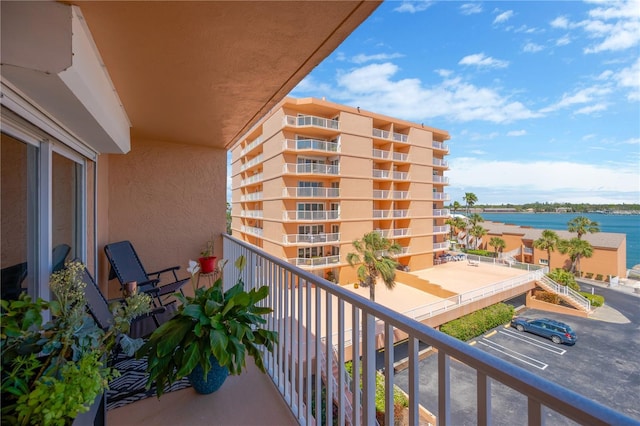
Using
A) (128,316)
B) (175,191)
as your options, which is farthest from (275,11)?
(175,191)

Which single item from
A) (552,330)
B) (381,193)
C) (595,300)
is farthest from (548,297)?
(381,193)

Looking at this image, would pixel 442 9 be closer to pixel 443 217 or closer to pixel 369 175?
pixel 369 175

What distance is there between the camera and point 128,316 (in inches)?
52.2

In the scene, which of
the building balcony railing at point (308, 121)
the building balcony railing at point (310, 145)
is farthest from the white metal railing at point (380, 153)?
the building balcony railing at point (308, 121)

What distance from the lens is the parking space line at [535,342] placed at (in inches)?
418

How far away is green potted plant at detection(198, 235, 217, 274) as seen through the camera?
3.92m

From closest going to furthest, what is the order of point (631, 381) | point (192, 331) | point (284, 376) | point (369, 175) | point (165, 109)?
1. point (192, 331)
2. point (284, 376)
3. point (165, 109)
4. point (631, 381)
5. point (369, 175)

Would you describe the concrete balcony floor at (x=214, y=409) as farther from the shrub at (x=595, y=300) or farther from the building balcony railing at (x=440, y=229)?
the building balcony railing at (x=440, y=229)

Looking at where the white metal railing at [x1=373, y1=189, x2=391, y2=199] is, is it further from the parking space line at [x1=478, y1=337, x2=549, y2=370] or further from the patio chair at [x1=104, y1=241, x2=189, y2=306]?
the patio chair at [x1=104, y1=241, x2=189, y2=306]

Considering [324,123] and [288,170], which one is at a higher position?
[324,123]

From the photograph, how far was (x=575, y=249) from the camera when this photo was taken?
20891 millimetres

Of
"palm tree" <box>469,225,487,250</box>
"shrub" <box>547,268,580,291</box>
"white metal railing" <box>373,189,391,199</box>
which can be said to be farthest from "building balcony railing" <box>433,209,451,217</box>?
"palm tree" <box>469,225,487,250</box>

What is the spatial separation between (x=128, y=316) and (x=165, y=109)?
6.66 feet

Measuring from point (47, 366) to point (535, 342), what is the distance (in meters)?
15.3
